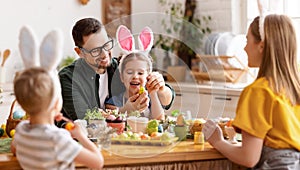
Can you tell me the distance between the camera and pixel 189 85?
258cm

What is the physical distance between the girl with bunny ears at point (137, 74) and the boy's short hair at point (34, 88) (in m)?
0.70

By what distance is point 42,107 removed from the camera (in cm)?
183

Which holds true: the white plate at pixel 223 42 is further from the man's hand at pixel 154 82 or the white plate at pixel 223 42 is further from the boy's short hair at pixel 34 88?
the boy's short hair at pixel 34 88

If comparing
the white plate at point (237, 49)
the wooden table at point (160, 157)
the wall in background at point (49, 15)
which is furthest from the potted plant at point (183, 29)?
the wooden table at point (160, 157)

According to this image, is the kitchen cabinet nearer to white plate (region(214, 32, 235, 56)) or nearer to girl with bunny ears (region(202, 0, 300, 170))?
girl with bunny ears (region(202, 0, 300, 170))

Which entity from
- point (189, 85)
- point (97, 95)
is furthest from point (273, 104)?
point (97, 95)

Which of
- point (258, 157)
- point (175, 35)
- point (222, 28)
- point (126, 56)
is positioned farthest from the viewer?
point (222, 28)

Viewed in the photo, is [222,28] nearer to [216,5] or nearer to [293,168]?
[216,5]

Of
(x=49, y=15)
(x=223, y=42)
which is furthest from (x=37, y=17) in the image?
(x=223, y=42)

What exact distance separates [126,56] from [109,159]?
54 cm

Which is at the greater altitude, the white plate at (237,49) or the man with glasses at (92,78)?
the man with glasses at (92,78)

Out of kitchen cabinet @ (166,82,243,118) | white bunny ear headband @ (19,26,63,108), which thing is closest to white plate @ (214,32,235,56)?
kitchen cabinet @ (166,82,243,118)

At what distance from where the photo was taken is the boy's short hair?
179 centimetres

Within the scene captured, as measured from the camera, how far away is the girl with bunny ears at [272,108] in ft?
6.74
